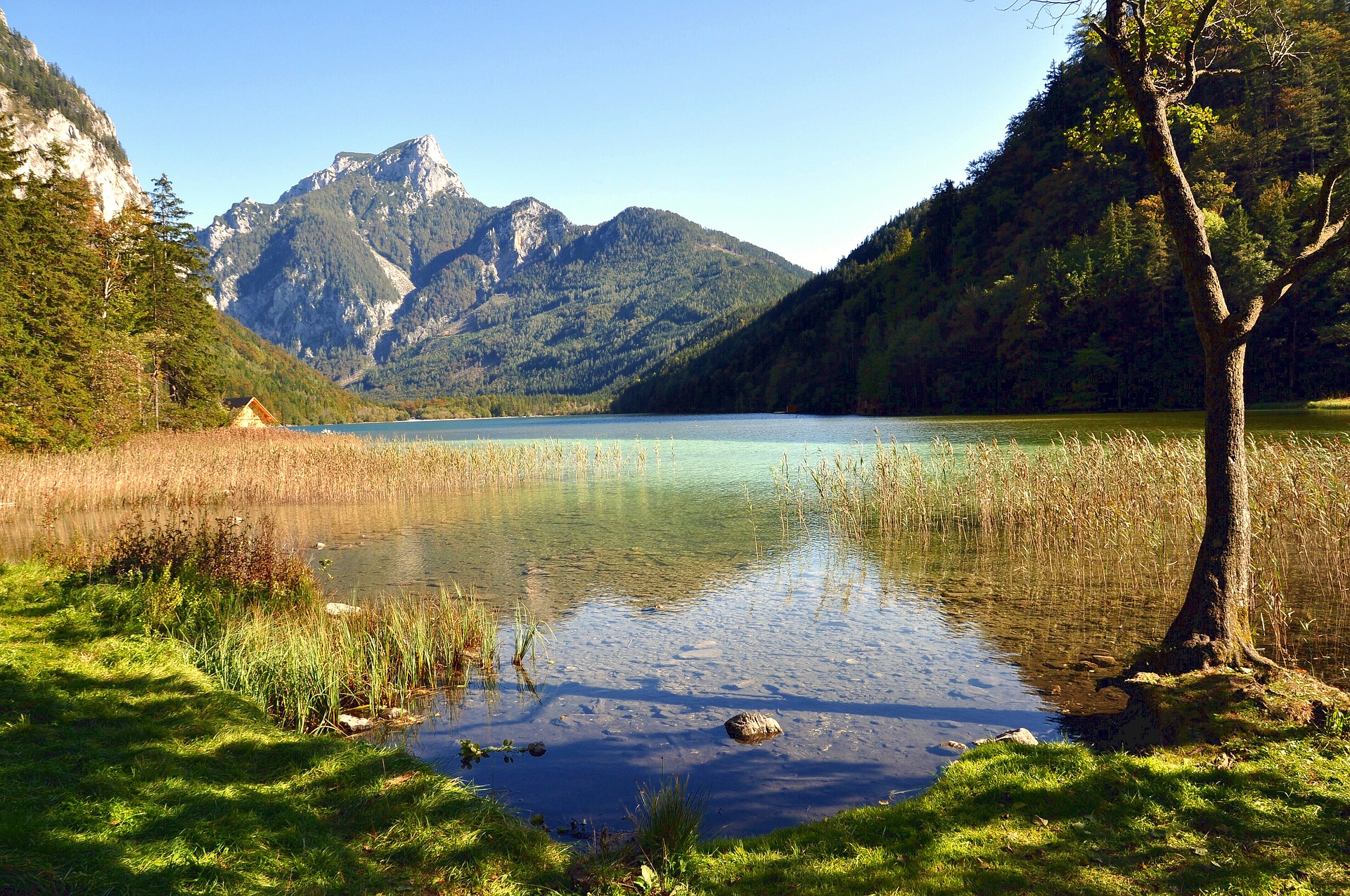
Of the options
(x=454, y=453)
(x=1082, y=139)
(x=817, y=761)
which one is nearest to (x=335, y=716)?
(x=817, y=761)

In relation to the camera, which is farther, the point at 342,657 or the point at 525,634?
the point at 525,634

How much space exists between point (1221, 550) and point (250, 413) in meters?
76.9

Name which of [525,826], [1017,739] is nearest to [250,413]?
[525,826]

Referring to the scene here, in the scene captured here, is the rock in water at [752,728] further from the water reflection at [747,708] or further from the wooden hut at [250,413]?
the wooden hut at [250,413]

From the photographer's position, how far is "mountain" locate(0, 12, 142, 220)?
142m

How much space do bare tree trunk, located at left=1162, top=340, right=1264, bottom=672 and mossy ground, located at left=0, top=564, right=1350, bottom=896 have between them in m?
0.90

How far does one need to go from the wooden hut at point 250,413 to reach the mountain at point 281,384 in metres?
38.0

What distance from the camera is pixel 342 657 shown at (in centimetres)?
773

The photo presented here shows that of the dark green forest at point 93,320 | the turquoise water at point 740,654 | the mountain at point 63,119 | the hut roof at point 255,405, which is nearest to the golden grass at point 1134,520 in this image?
the turquoise water at point 740,654

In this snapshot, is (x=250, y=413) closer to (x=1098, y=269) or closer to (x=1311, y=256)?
(x=1311, y=256)

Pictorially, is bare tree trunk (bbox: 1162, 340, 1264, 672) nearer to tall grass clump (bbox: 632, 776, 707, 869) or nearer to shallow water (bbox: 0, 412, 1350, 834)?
shallow water (bbox: 0, 412, 1350, 834)

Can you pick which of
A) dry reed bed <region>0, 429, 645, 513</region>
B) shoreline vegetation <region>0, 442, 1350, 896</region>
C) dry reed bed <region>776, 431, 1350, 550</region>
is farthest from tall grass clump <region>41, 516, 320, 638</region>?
dry reed bed <region>776, 431, 1350, 550</region>

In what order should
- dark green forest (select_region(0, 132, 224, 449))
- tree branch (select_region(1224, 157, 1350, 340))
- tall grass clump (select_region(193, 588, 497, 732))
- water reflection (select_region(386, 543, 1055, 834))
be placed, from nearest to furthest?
water reflection (select_region(386, 543, 1055, 834)) < tree branch (select_region(1224, 157, 1350, 340)) < tall grass clump (select_region(193, 588, 497, 732)) < dark green forest (select_region(0, 132, 224, 449))

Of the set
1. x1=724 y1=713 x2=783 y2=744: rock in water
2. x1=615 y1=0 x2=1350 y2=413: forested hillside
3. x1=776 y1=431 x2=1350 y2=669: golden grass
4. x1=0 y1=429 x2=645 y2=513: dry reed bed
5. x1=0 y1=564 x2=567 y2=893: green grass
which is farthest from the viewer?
x1=615 y1=0 x2=1350 y2=413: forested hillside
